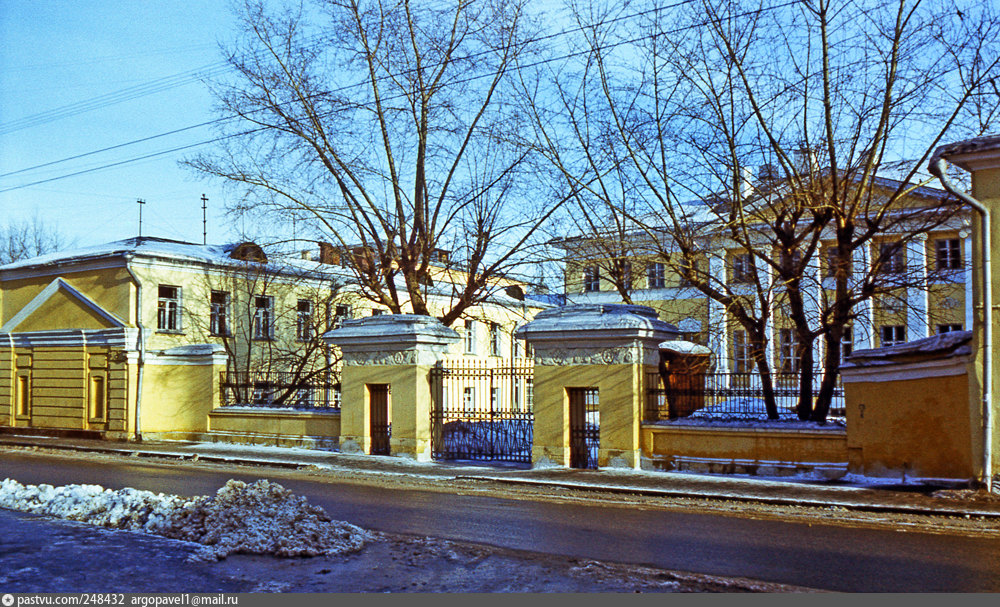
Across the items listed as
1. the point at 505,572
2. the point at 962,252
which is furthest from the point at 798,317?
the point at 962,252

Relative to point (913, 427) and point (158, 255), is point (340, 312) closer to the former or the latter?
point (158, 255)

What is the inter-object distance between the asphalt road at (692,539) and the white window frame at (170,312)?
13419 mm

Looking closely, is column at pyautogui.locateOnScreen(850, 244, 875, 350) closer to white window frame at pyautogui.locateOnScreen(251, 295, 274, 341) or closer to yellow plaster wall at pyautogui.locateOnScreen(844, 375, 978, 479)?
yellow plaster wall at pyautogui.locateOnScreen(844, 375, 978, 479)

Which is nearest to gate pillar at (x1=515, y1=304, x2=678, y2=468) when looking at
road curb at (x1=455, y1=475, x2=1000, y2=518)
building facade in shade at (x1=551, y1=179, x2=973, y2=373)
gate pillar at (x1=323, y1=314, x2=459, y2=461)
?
building facade in shade at (x1=551, y1=179, x2=973, y2=373)

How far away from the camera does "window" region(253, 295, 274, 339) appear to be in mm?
31094

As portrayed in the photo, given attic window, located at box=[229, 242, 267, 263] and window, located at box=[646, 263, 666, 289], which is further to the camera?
attic window, located at box=[229, 242, 267, 263]

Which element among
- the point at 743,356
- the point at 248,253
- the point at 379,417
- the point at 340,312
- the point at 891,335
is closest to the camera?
the point at 743,356

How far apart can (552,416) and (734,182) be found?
5.75 m

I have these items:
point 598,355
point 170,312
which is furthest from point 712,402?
point 170,312

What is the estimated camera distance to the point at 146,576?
7.23 m

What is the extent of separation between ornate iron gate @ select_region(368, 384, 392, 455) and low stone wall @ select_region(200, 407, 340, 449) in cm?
110

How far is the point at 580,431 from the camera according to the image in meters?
16.8

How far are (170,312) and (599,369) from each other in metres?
16.0

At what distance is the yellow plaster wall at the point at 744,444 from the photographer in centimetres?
1437
